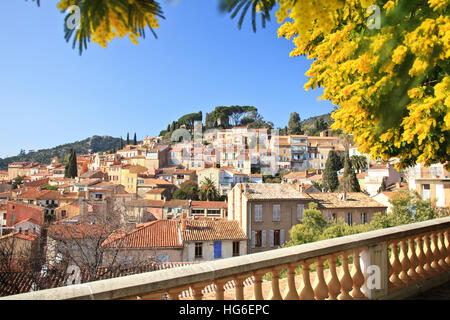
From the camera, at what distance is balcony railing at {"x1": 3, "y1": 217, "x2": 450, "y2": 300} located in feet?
7.66

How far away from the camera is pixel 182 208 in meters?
51.0

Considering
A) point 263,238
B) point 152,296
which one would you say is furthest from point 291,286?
point 263,238

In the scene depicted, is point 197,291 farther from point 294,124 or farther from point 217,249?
point 294,124

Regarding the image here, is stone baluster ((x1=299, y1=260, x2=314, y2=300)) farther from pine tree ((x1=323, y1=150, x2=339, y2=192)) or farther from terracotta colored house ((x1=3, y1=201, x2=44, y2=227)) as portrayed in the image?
pine tree ((x1=323, y1=150, x2=339, y2=192))

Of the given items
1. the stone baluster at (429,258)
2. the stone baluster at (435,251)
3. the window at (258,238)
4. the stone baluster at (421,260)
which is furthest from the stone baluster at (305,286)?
the window at (258,238)

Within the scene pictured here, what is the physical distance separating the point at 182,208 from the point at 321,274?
48704 mm

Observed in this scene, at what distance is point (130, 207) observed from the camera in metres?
46.5

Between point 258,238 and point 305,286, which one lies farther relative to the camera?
point 258,238

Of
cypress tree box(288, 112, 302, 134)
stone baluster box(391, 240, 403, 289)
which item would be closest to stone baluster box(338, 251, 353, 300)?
stone baluster box(391, 240, 403, 289)

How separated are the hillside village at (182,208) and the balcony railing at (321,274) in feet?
10.4

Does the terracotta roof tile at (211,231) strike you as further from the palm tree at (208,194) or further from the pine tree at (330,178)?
the pine tree at (330,178)

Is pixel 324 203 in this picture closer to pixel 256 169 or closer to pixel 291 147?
pixel 256 169
